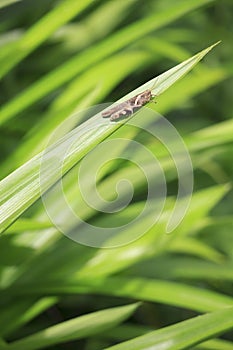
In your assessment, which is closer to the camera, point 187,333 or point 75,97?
point 187,333

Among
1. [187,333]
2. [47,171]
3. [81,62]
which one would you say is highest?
[81,62]

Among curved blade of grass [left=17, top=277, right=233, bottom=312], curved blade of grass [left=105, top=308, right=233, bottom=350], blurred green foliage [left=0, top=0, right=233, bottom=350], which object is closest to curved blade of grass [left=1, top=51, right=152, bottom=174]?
blurred green foliage [left=0, top=0, right=233, bottom=350]

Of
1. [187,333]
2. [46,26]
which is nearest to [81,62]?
[46,26]

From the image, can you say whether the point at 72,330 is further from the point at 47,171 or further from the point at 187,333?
the point at 47,171

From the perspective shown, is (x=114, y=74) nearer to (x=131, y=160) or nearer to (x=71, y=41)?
(x=131, y=160)

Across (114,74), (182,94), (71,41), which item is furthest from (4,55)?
(71,41)

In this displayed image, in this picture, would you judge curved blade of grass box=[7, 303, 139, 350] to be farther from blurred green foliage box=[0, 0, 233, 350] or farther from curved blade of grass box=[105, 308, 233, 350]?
curved blade of grass box=[105, 308, 233, 350]

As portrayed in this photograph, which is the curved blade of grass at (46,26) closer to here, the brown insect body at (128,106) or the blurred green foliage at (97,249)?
the blurred green foliage at (97,249)
